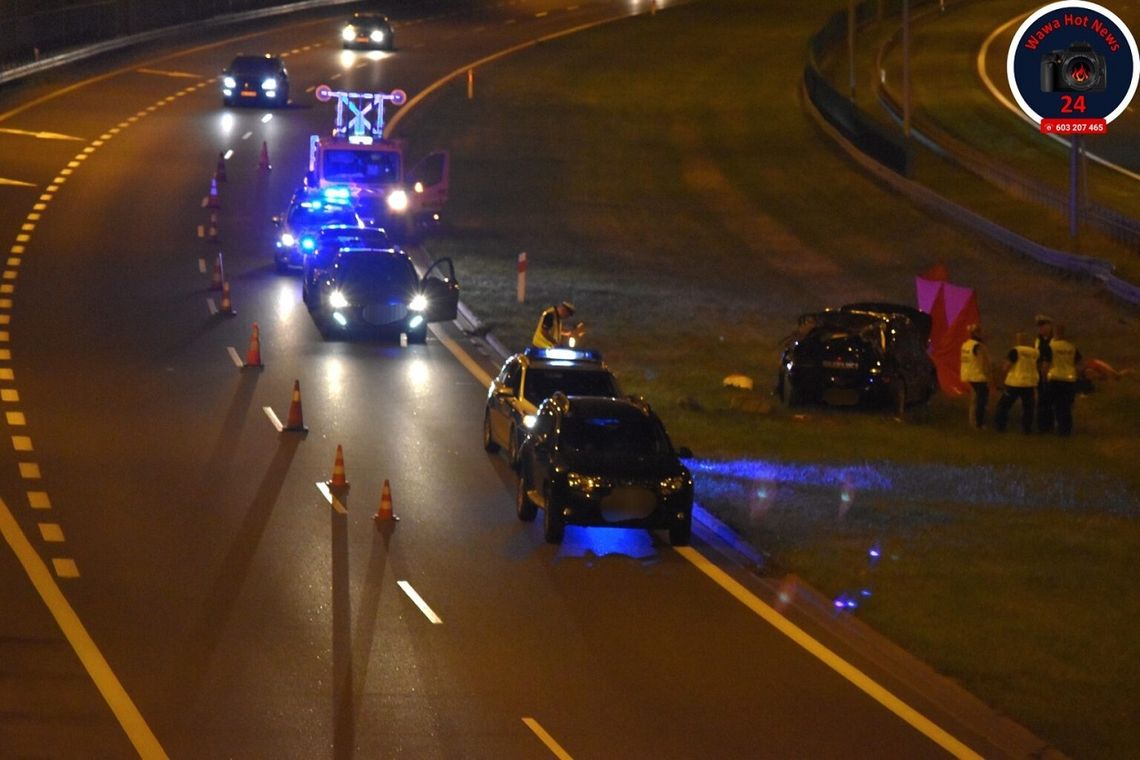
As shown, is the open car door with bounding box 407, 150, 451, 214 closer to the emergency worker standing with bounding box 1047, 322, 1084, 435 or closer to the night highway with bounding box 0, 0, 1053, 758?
the night highway with bounding box 0, 0, 1053, 758

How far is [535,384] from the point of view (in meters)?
22.9

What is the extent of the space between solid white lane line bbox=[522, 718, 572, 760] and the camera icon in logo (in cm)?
1682

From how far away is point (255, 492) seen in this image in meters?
21.0

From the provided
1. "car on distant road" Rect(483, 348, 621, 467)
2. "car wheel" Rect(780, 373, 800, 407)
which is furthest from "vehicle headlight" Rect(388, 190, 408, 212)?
"car on distant road" Rect(483, 348, 621, 467)

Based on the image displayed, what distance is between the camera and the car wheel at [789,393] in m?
28.3

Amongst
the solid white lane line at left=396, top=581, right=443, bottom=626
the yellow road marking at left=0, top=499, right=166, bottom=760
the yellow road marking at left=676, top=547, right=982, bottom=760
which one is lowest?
the yellow road marking at left=676, top=547, right=982, bottom=760

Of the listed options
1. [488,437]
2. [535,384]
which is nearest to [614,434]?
[535,384]

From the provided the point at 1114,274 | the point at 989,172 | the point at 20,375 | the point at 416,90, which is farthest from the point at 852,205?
the point at 20,375

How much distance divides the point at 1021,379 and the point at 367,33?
169 ft

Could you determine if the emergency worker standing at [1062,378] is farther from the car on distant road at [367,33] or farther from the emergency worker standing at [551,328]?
the car on distant road at [367,33]

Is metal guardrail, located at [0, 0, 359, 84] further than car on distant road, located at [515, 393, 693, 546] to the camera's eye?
Yes

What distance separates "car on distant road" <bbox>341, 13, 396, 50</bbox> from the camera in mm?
74062

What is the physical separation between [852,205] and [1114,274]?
1270 cm

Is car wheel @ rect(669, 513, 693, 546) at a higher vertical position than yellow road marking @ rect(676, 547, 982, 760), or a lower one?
higher
